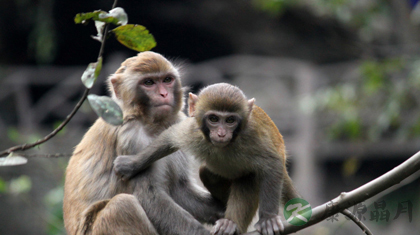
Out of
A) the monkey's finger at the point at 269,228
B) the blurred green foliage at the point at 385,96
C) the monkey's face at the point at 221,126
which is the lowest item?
the blurred green foliage at the point at 385,96

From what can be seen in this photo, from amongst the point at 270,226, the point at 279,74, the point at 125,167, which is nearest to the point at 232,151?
the point at 270,226

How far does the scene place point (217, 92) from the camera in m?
4.21

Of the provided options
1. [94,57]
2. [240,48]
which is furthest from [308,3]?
[94,57]

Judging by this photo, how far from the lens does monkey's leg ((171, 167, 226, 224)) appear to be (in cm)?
495

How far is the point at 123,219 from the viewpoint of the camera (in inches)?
168

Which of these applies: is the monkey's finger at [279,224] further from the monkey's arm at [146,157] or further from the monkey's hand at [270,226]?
the monkey's arm at [146,157]

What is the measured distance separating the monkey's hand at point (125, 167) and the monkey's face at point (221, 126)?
0.82 meters

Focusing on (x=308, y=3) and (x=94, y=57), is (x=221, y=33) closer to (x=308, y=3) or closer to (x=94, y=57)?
(x=308, y=3)

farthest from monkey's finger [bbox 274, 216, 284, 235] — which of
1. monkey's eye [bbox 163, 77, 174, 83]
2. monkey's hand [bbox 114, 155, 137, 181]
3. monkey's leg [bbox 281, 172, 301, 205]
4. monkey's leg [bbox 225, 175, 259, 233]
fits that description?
monkey's eye [bbox 163, 77, 174, 83]

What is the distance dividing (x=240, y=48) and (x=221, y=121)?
15756 mm

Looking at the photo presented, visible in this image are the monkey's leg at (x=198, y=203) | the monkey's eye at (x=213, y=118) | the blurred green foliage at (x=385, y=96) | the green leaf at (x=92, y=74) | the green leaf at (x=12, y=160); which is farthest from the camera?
the blurred green foliage at (x=385, y=96)

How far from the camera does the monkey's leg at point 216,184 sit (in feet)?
15.4

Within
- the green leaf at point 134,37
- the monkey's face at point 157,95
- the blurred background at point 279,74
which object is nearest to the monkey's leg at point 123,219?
the monkey's face at point 157,95

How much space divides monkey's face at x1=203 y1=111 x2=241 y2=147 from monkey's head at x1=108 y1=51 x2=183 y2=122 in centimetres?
67
